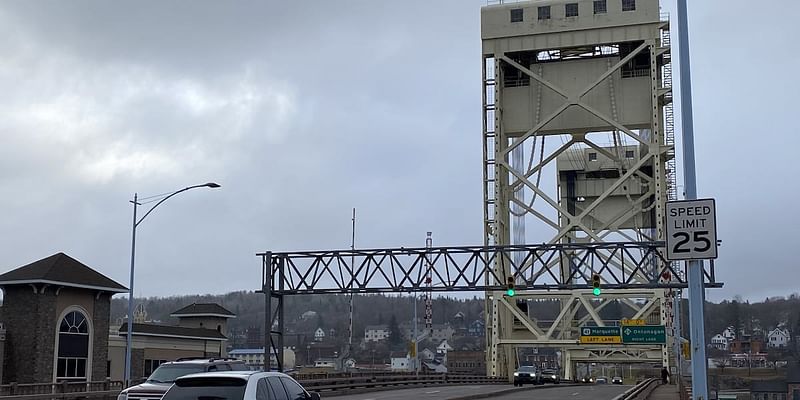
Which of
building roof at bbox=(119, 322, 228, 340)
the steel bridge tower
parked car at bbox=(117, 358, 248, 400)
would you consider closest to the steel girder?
the steel bridge tower

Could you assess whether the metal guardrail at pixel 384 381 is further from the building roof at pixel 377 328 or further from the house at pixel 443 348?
the building roof at pixel 377 328

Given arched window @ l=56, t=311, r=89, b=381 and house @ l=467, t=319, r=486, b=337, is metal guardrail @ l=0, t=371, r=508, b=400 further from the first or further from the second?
house @ l=467, t=319, r=486, b=337

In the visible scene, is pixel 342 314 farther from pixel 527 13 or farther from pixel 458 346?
pixel 527 13

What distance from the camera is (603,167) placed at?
90.2 meters

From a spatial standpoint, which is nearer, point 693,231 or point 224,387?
point 224,387

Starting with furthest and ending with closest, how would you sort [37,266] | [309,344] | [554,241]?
[309,344], [554,241], [37,266]

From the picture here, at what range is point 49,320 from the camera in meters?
47.8

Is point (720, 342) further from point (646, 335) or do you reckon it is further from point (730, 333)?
point (646, 335)

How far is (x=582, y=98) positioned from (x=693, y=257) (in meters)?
51.1

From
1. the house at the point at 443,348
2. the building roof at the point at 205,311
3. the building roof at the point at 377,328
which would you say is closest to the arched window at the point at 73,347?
the building roof at the point at 205,311

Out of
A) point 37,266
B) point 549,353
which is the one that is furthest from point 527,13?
point 549,353

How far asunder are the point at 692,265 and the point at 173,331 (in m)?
53.7

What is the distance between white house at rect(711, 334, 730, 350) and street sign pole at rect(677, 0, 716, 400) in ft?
155

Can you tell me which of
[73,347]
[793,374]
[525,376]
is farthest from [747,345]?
[73,347]
